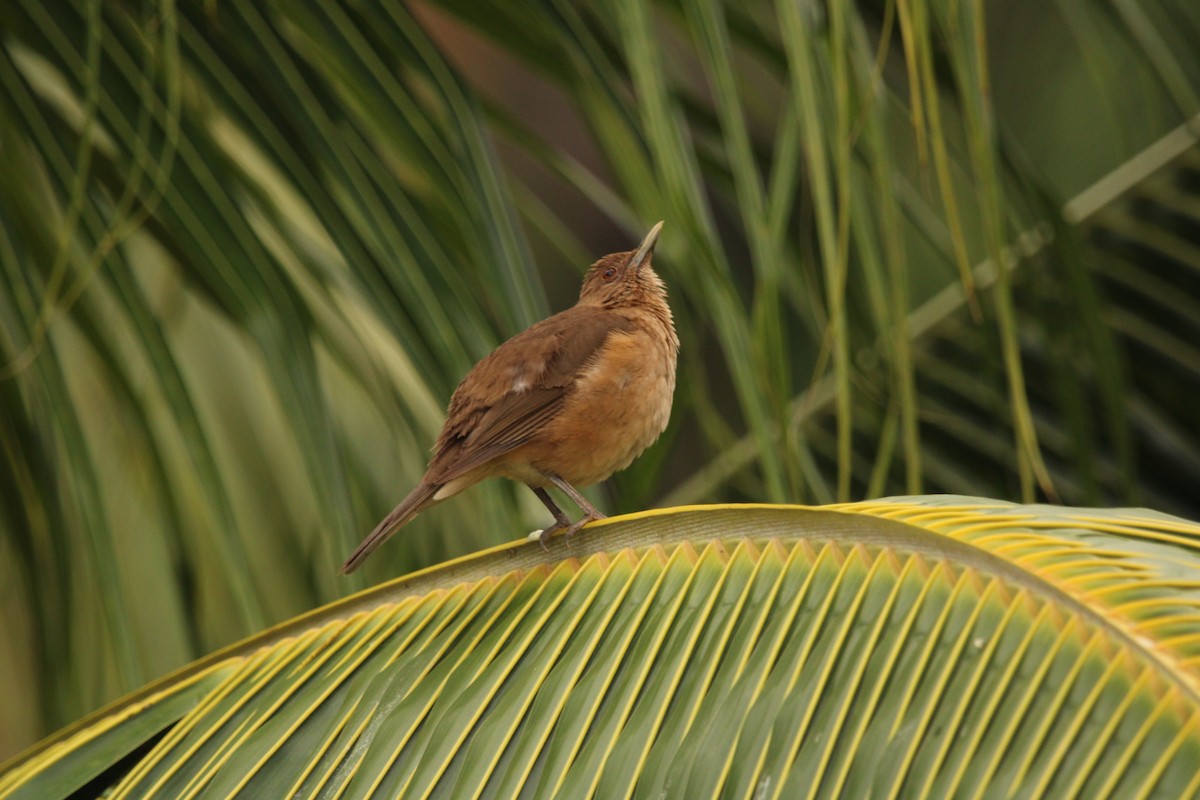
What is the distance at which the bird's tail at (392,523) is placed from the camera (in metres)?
1.96

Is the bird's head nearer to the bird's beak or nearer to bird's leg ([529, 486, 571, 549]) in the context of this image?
the bird's beak

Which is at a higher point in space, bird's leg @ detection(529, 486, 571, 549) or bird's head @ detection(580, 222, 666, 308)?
bird's head @ detection(580, 222, 666, 308)

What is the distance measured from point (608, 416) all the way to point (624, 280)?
26.5 inches

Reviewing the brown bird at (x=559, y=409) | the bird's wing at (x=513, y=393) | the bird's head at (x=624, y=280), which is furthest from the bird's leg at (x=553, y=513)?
the bird's head at (x=624, y=280)

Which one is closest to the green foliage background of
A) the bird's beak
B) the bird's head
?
the bird's beak

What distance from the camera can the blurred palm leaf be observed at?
3.91 feet

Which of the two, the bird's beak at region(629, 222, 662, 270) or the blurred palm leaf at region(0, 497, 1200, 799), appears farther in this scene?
the bird's beak at region(629, 222, 662, 270)

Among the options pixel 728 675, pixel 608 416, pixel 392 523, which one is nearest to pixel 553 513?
pixel 608 416

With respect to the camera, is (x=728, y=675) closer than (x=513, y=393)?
Yes

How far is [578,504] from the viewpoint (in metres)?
2.46

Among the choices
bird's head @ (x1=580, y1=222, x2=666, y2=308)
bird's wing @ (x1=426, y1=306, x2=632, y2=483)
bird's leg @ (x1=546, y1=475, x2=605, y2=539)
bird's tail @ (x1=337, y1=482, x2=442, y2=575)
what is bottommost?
bird's leg @ (x1=546, y1=475, x2=605, y2=539)

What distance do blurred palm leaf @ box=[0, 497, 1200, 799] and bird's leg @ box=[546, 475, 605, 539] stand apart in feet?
0.34

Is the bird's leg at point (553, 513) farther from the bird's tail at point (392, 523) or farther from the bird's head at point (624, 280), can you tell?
the bird's head at point (624, 280)

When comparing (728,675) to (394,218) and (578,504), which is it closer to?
(394,218)
